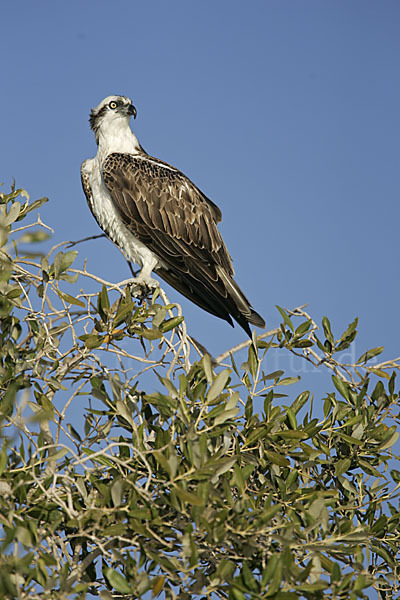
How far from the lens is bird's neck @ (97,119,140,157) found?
7066 millimetres

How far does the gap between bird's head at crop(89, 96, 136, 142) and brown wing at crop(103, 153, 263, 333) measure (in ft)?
1.77

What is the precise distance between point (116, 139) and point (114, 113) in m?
0.30

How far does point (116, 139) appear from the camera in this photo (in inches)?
Answer: 280

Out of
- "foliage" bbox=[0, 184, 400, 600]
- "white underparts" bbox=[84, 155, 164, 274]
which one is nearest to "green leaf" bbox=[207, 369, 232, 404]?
"foliage" bbox=[0, 184, 400, 600]

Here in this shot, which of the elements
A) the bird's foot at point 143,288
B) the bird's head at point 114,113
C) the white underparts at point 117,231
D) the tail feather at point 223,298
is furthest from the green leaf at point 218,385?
the bird's head at point 114,113

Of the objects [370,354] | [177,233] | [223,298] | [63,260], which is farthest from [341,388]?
[177,233]

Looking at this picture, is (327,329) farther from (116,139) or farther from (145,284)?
(116,139)

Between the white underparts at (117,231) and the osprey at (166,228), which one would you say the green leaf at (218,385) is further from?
the white underparts at (117,231)

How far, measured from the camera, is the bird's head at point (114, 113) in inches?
282

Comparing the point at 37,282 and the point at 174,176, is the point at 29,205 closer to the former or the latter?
the point at 37,282

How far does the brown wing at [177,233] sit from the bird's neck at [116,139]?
0.28m

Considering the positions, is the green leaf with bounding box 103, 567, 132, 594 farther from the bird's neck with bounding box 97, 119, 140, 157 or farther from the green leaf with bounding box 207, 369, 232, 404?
the bird's neck with bounding box 97, 119, 140, 157

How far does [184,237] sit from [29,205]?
2.47m

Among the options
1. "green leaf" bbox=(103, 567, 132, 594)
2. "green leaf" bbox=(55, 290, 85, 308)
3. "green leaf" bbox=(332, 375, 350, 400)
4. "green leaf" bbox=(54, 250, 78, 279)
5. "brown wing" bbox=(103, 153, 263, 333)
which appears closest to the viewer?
"green leaf" bbox=(103, 567, 132, 594)
